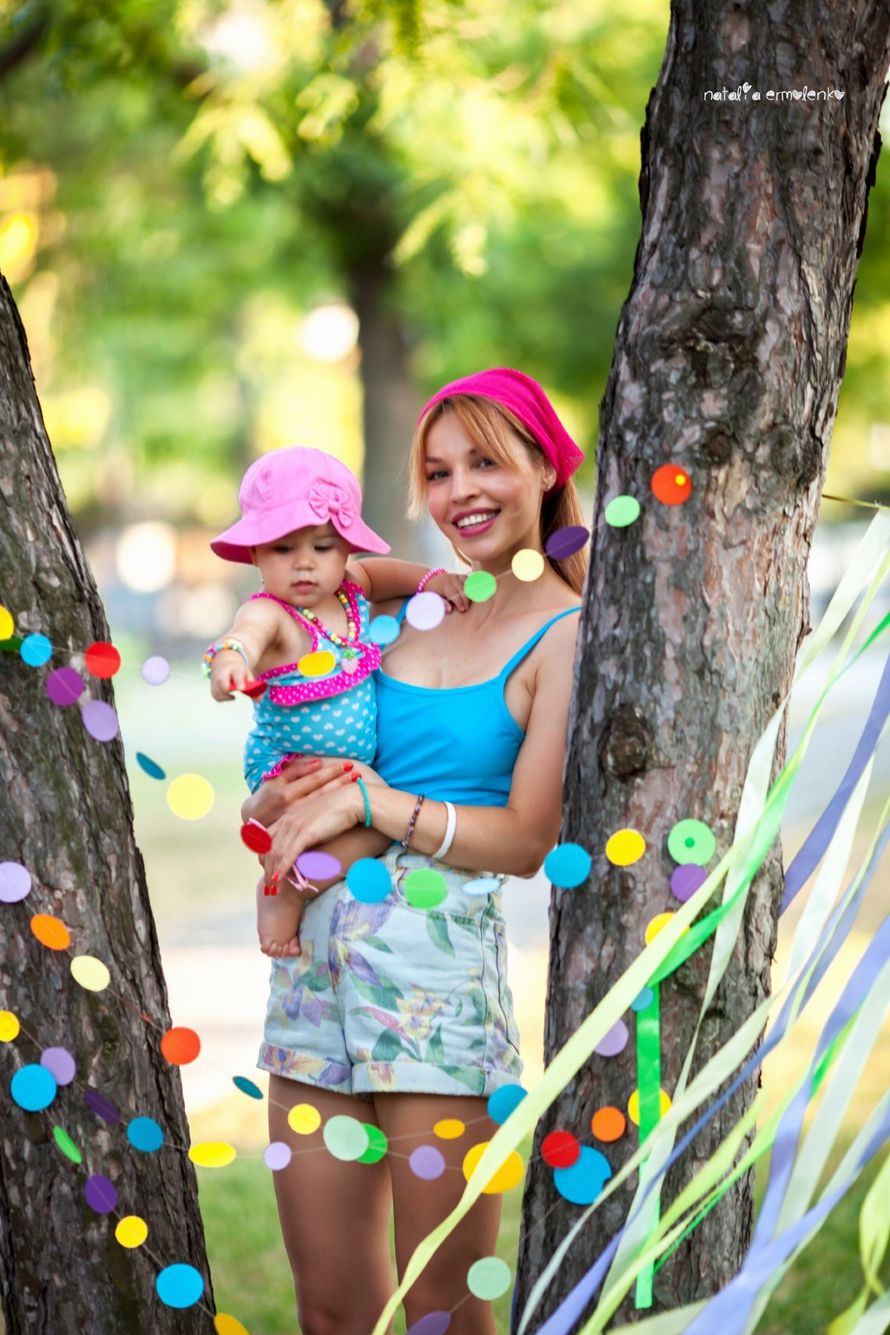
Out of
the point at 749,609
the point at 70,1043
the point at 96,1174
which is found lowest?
the point at 96,1174

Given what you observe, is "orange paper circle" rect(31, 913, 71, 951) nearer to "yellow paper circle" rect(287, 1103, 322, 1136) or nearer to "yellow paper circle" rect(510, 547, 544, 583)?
"yellow paper circle" rect(287, 1103, 322, 1136)

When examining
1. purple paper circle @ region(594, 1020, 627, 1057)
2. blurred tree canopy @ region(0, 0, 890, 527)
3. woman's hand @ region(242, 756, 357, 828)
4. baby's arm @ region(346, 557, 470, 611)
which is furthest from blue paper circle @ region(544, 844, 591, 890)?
blurred tree canopy @ region(0, 0, 890, 527)

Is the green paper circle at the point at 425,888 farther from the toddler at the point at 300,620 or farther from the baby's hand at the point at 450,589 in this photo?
the baby's hand at the point at 450,589

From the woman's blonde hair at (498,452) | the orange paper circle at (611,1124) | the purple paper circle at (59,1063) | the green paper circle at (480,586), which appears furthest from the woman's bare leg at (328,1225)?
the woman's blonde hair at (498,452)

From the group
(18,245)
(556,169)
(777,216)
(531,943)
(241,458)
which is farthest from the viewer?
(241,458)

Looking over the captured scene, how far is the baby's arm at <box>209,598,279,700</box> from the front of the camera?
5.91 feet

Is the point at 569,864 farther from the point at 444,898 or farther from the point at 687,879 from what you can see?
the point at 444,898

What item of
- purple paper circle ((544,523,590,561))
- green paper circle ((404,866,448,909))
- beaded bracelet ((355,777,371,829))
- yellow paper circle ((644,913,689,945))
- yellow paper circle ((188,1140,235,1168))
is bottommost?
yellow paper circle ((188,1140,235,1168))

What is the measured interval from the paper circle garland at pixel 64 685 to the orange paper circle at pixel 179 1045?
476 millimetres

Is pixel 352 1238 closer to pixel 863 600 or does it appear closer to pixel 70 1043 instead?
pixel 70 1043

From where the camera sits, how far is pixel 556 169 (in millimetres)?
9008

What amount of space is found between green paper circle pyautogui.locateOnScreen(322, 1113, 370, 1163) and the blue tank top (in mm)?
475

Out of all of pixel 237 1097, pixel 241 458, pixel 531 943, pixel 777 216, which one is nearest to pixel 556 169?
pixel 531 943

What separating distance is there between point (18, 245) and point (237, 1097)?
3060mm
